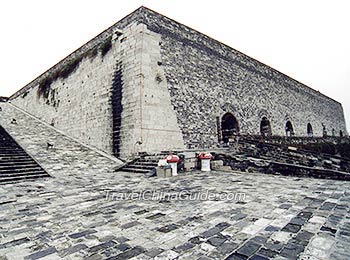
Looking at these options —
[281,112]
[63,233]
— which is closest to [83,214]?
[63,233]

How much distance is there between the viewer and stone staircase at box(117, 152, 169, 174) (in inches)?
321

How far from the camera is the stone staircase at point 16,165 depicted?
272 inches

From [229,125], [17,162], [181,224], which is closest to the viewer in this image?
[181,224]

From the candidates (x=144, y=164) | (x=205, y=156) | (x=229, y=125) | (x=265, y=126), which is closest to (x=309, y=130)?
(x=265, y=126)

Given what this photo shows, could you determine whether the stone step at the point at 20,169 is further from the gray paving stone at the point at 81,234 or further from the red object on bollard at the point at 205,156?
the gray paving stone at the point at 81,234

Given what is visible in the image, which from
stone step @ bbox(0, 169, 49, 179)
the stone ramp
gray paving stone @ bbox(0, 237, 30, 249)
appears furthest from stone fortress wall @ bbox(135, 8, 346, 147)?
gray paving stone @ bbox(0, 237, 30, 249)

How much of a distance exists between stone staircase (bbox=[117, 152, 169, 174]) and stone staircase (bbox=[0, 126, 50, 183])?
2747 mm

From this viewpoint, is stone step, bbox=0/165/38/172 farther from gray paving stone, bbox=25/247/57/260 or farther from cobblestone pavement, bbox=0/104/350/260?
gray paving stone, bbox=25/247/57/260

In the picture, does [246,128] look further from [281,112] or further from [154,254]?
[154,254]

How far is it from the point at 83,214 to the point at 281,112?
62.8 ft

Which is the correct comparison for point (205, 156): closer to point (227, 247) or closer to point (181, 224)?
point (181, 224)

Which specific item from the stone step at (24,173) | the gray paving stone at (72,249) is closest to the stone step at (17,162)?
the stone step at (24,173)

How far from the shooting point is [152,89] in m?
10.2

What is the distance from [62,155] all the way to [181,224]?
29.1 feet
